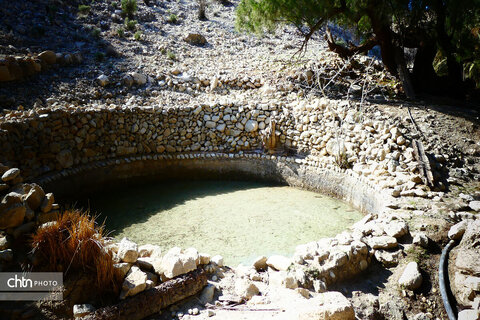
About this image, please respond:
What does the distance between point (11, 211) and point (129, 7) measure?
1093cm

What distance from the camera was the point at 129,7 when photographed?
11812 mm

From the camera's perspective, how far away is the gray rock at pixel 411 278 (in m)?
3.23

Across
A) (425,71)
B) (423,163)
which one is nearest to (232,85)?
(425,71)

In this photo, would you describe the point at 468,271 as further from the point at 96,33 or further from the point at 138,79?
the point at 96,33

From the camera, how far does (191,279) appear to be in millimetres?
3068

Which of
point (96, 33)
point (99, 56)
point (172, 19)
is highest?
point (172, 19)

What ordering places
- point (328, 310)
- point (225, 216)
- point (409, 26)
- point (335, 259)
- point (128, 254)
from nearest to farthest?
point (328, 310), point (128, 254), point (335, 259), point (225, 216), point (409, 26)

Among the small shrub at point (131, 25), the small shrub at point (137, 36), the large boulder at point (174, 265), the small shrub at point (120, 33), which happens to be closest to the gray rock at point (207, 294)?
the large boulder at point (174, 265)

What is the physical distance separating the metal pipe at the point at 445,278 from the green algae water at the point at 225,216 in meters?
1.71

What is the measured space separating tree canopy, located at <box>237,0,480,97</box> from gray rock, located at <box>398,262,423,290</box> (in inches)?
227

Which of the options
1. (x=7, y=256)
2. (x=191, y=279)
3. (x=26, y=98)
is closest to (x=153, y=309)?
(x=191, y=279)

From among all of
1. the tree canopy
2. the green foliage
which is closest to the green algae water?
the tree canopy

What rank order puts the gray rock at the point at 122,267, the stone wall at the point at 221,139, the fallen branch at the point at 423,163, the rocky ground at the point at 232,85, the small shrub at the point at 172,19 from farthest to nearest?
the small shrub at the point at 172,19 → the stone wall at the point at 221,139 → the fallen branch at the point at 423,163 → the rocky ground at the point at 232,85 → the gray rock at the point at 122,267

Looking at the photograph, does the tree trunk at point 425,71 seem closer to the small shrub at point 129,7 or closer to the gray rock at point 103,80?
the gray rock at point 103,80
